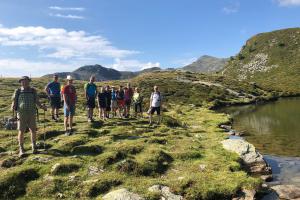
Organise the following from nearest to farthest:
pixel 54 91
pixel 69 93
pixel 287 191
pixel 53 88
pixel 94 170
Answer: pixel 287 191 → pixel 94 170 → pixel 69 93 → pixel 53 88 → pixel 54 91

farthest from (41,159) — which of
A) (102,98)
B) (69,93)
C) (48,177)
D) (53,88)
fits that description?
(102,98)

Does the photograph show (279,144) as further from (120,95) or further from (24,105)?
(24,105)

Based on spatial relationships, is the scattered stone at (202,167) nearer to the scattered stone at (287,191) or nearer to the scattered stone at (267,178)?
the scattered stone at (267,178)

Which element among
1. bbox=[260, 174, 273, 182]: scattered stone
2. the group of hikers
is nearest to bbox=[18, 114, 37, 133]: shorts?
the group of hikers

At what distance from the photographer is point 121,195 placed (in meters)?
15.9

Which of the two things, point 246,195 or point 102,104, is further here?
point 102,104

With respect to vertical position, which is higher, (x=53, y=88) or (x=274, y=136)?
(x=53, y=88)

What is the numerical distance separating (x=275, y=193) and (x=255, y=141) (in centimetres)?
1758

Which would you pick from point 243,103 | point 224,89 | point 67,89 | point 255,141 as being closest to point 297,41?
point 224,89

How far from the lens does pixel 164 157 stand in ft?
70.8

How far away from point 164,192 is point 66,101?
11.0m

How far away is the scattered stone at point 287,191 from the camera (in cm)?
1817

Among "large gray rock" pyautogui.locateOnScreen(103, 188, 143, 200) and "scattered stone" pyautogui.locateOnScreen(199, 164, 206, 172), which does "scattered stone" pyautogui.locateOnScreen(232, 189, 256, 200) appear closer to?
"scattered stone" pyautogui.locateOnScreen(199, 164, 206, 172)

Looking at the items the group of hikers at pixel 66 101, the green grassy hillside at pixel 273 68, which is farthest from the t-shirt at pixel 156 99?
the green grassy hillside at pixel 273 68
